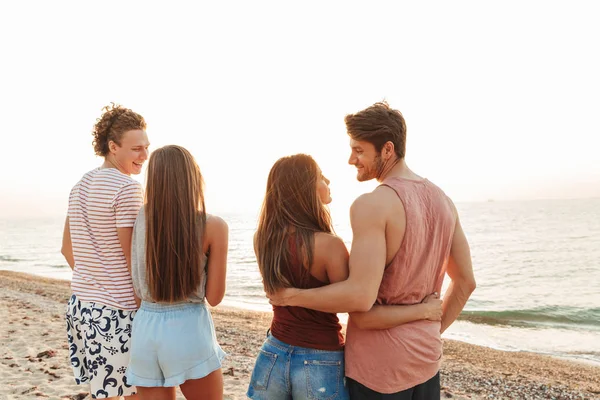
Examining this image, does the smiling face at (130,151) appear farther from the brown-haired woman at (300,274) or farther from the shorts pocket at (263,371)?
the shorts pocket at (263,371)

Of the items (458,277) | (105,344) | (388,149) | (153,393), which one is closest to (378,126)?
(388,149)

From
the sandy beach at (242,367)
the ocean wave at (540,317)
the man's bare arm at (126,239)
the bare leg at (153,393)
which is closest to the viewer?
the bare leg at (153,393)

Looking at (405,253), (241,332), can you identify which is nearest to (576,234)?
(241,332)

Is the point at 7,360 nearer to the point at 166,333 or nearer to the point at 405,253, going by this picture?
the point at 166,333

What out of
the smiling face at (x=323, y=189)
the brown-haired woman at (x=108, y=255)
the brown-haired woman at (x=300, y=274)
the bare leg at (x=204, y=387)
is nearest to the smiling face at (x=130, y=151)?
the brown-haired woman at (x=108, y=255)

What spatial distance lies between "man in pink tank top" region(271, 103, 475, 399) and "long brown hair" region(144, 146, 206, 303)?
0.43 m

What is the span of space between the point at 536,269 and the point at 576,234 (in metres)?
22.9

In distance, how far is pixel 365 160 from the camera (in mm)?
2135

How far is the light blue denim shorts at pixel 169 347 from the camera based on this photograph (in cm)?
223

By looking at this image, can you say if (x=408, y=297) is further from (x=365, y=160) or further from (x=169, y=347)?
(x=169, y=347)

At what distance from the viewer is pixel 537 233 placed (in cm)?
4478

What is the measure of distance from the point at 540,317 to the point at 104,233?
1361 centimetres

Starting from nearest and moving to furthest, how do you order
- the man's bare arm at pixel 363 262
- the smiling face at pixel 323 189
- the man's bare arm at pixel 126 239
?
1. the man's bare arm at pixel 363 262
2. the smiling face at pixel 323 189
3. the man's bare arm at pixel 126 239

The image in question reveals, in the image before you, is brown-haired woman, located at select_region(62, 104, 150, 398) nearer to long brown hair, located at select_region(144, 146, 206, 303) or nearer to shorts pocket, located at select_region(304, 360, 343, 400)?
long brown hair, located at select_region(144, 146, 206, 303)
